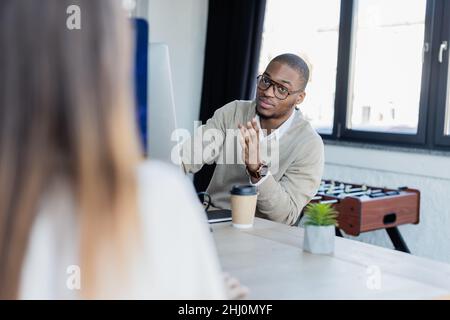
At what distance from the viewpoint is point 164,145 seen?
150 centimetres

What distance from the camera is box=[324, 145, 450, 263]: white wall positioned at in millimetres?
3014

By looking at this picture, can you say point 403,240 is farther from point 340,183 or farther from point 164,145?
point 164,145

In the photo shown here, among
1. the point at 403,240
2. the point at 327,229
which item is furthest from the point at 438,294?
the point at 403,240

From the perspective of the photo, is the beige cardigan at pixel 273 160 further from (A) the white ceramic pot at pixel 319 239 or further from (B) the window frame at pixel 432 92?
(B) the window frame at pixel 432 92

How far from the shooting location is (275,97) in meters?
2.40

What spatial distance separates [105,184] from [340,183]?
2802 millimetres

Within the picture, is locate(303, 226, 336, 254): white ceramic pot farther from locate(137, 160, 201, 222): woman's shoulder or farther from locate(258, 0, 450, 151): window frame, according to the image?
locate(258, 0, 450, 151): window frame

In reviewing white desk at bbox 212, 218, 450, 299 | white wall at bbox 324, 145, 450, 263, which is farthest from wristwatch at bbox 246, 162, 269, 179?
white wall at bbox 324, 145, 450, 263

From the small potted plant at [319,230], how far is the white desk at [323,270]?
22 millimetres

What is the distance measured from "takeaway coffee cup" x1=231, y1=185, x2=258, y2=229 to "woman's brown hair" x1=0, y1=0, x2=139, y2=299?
3.61 ft

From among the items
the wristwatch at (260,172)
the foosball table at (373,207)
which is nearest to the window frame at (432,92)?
the foosball table at (373,207)

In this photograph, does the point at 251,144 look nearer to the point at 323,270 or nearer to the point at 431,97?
the point at 323,270

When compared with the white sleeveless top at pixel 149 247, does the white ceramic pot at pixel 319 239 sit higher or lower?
lower

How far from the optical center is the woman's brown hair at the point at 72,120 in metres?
0.59
